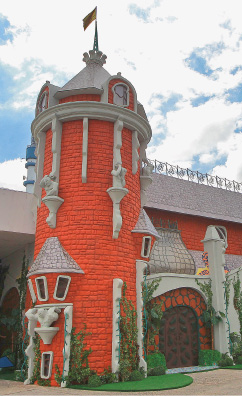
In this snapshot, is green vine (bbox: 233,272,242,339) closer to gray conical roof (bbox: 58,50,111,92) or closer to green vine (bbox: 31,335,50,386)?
green vine (bbox: 31,335,50,386)

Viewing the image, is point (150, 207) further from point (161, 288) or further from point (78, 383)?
point (78, 383)

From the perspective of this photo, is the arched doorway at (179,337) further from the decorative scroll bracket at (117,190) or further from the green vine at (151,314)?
the decorative scroll bracket at (117,190)

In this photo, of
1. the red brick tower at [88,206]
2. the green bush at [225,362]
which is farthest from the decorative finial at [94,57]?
the green bush at [225,362]

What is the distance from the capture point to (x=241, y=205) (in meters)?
24.6

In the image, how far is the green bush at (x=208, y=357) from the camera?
49.3 ft

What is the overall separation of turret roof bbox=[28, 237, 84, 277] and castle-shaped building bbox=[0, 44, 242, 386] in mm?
32

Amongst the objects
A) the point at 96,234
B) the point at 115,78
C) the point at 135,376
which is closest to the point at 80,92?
the point at 115,78

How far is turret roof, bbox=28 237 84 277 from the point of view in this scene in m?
11.3

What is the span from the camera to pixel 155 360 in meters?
13.4

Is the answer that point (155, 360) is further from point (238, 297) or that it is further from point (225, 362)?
point (238, 297)

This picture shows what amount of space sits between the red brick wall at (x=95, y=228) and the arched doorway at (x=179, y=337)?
3.24 m

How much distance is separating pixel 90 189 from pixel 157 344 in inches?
258

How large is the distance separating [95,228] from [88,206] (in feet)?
2.51

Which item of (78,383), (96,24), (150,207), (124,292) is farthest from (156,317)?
(96,24)
